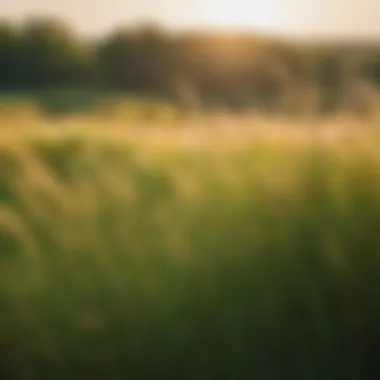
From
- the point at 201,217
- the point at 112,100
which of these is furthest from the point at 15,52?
the point at 201,217

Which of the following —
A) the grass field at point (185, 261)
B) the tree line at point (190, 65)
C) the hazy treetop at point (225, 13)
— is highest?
the hazy treetop at point (225, 13)

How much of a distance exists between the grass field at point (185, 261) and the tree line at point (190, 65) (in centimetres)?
8

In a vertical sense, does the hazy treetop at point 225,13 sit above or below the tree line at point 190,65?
above

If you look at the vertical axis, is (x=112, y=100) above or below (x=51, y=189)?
above

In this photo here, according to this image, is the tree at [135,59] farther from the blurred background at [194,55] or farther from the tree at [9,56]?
the tree at [9,56]

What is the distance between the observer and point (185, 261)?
0.95 metres

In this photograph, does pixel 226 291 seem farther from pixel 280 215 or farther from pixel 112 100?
pixel 112 100

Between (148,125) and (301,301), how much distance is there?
328 mm

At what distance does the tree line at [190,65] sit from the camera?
0.97m

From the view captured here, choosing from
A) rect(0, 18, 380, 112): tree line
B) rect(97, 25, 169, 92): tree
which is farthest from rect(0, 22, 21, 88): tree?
rect(97, 25, 169, 92): tree

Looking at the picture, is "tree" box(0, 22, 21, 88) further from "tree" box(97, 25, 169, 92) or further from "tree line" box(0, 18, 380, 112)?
"tree" box(97, 25, 169, 92)

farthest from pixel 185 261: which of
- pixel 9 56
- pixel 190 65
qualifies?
pixel 9 56

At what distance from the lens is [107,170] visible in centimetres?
96

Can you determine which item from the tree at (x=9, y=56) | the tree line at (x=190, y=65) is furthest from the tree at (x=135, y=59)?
the tree at (x=9, y=56)
